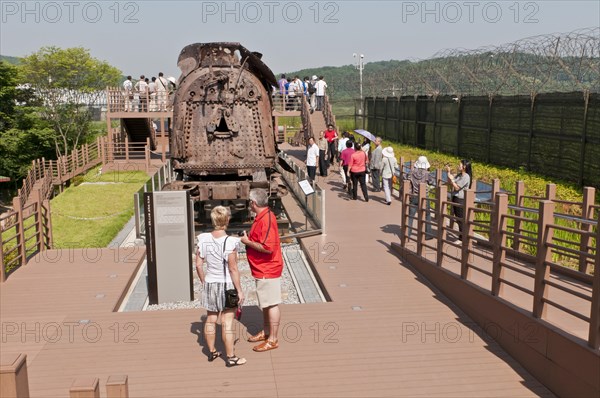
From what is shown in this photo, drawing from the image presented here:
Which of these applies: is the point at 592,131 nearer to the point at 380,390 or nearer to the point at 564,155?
the point at 564,155

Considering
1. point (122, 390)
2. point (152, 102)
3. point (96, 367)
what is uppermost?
point (152, 102)

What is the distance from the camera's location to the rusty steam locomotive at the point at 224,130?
1388 centimetres

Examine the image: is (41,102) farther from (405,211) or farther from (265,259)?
(265,259)

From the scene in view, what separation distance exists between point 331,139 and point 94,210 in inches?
366

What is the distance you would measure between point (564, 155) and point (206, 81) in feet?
39.4

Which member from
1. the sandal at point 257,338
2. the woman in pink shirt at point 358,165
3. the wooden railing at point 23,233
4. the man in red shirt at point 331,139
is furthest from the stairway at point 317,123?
the sandal at point 257,338

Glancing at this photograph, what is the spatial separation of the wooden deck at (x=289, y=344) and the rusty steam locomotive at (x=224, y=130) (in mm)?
4719

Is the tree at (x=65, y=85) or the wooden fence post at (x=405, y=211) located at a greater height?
the tree at (x=65, y=85)

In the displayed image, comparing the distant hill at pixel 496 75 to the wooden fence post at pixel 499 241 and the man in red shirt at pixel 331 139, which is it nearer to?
the man in red shirt at pixel 331 139

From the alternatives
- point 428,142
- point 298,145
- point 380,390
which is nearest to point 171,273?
point 380,390

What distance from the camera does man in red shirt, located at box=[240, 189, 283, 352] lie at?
5918 mm

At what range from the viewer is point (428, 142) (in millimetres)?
→ 30531

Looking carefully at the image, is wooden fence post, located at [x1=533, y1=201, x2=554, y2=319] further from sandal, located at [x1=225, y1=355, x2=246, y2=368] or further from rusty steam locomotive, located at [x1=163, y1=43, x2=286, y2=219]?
rusty steam locomotive, located at [x1=163, y1=43, x2=286, y2=219]

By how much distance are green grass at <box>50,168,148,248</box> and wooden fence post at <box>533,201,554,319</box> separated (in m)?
11.7
